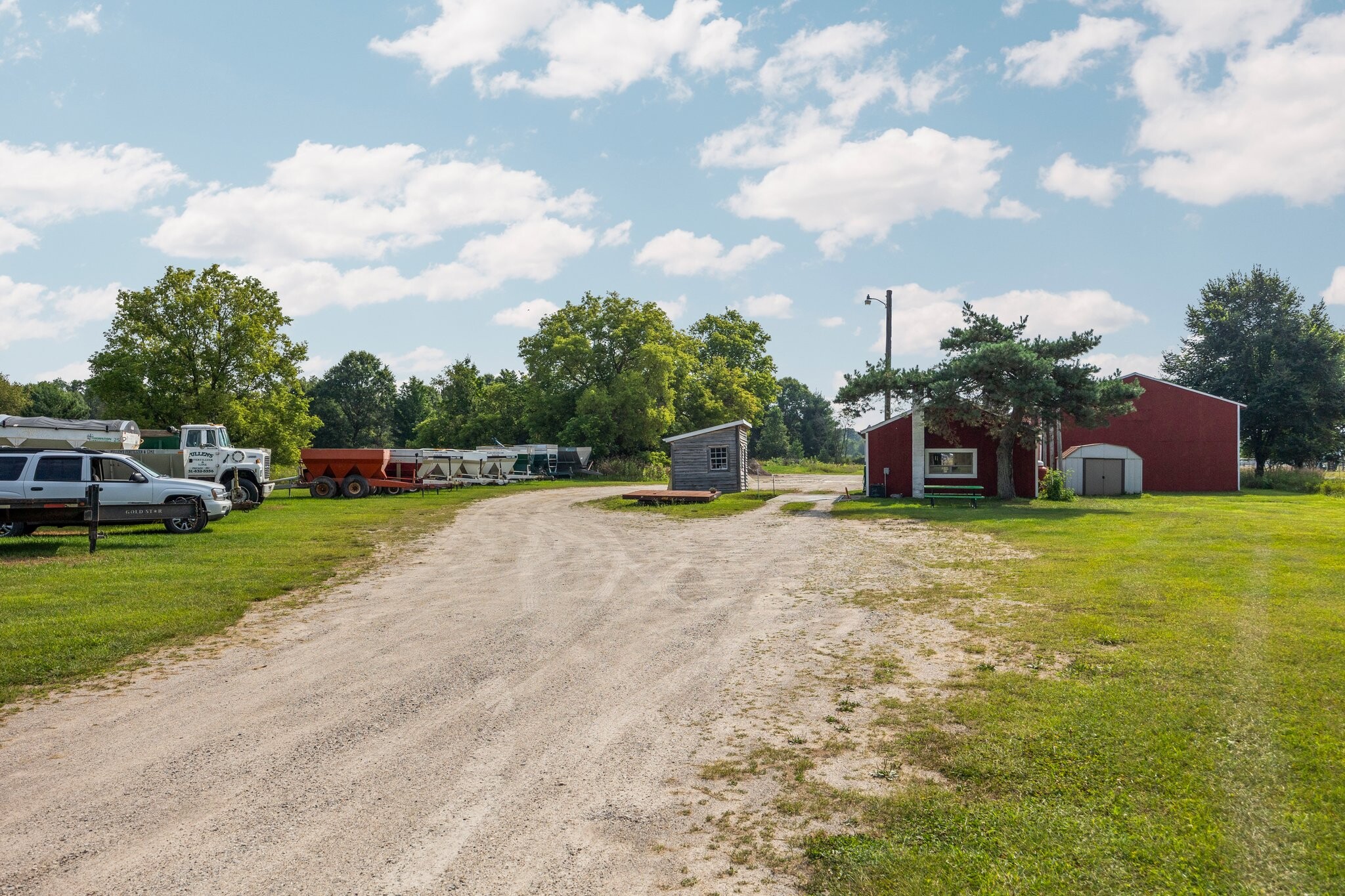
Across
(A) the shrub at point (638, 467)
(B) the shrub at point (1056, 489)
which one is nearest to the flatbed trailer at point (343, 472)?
(A) the shrub at point (638, 467)

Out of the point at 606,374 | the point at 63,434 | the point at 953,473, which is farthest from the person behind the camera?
the point at 606,374

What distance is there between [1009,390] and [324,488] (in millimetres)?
27139

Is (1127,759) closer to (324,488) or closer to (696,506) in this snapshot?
(696,506)

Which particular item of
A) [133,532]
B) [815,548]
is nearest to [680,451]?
[815,548]

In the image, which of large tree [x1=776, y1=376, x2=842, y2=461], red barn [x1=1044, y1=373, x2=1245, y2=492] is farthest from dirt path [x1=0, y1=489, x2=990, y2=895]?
large tree [x1=776, y1=376, x2=842, y2=461]

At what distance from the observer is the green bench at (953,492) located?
91.0 ft

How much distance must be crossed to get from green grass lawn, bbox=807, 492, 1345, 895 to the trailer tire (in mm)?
28329

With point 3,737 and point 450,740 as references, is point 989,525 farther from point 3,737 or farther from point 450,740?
point 3,737

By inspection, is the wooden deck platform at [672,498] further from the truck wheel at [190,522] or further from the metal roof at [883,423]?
the truck wheel at [190,522]

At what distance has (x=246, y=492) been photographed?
83.3 feet

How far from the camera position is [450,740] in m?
5.75

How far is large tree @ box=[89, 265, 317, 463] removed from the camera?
3666cm

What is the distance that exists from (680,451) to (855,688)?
2888 cm

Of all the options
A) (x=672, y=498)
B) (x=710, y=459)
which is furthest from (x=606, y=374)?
(x=672, y=498)
